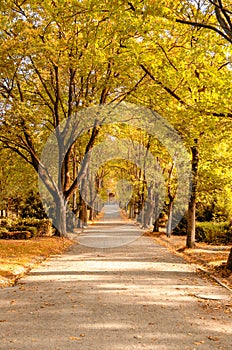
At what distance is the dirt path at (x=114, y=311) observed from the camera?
20.1ft

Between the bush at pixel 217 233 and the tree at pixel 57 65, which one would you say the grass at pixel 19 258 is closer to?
the tree at pixel 57 65

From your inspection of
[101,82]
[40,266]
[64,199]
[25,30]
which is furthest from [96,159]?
[40,266]

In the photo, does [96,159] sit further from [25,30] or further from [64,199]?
[25,30]

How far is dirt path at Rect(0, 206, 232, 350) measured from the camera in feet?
20.1

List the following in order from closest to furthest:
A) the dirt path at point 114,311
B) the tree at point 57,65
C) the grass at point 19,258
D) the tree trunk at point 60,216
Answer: the dirt path at point 114,311, the grass at point 19,258, the tree at point 57,65, the tree trunk at point 60,216

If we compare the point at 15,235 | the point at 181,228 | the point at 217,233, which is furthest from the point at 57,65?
the point at 181,228

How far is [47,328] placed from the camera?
6742mm

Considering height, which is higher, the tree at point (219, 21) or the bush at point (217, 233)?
the tree at point (219, 21)

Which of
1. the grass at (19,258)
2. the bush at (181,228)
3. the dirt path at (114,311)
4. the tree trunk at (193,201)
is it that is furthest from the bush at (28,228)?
the dirt path at (114,311)

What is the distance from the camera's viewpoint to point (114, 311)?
8031 millimetres

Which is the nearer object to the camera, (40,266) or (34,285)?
(34,285)

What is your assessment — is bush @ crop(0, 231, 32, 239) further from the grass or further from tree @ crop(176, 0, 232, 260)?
tree @ crop(176, 0, 232, 260)

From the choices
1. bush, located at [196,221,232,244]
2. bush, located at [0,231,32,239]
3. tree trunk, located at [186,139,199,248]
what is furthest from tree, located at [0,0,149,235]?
bush, located at [196,221,232,244]

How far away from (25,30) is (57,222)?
1394 cm
